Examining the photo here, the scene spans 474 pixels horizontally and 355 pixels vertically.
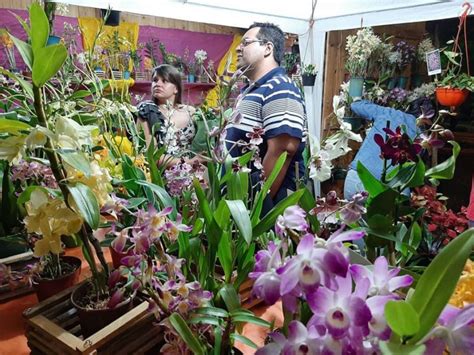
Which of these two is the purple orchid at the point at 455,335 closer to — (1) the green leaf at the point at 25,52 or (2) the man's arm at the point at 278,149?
(1) the green leaf at the point at 25,52

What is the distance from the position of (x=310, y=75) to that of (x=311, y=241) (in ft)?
7.79

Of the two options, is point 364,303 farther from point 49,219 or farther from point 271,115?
point 271,115

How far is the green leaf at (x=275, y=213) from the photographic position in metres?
0.60

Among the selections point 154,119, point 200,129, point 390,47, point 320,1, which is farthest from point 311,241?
point 390,47

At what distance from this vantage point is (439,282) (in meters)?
0.28

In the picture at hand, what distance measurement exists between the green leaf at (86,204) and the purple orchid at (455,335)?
39cm

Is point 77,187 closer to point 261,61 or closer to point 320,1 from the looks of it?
point 261,61

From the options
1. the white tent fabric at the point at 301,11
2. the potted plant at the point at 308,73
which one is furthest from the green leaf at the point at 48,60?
the potted plant at the point at 308,73

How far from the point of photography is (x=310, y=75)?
2518 millimetres

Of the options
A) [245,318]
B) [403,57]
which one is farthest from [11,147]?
[403,57]

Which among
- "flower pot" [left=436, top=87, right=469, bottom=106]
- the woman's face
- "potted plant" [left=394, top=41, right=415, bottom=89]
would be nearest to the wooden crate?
the woman's face

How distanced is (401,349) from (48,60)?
47cm

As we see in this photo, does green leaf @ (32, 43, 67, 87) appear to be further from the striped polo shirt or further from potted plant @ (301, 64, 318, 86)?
potted plant @ (301, 64, 318, 86)

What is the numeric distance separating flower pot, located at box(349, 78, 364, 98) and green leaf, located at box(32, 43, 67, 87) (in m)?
2.45
